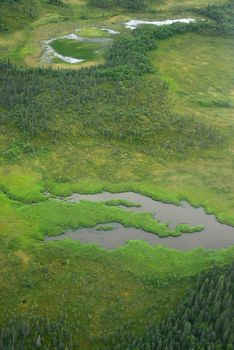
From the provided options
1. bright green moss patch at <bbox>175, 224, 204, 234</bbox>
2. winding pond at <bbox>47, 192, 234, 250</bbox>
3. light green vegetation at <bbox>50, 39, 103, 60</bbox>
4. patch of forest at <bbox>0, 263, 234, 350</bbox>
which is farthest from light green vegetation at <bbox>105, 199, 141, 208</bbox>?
light green vegetation at <bbox>50, 39, 103, 60</bbox>

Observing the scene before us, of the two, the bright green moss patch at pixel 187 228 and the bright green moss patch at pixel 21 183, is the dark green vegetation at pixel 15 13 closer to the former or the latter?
the bright green moss patch at pixel 21 183

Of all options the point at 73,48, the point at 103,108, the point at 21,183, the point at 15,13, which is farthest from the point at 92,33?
the point at 21,183

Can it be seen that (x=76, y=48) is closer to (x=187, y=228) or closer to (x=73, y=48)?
(x=73, y=48)

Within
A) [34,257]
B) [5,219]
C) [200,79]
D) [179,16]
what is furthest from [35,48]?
[34,257]

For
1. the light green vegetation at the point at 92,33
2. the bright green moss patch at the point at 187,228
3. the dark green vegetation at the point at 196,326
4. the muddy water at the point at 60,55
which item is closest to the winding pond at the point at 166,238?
the bright green moss patch at the point at 187,228

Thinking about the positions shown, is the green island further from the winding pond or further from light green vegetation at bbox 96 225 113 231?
the winding pond
